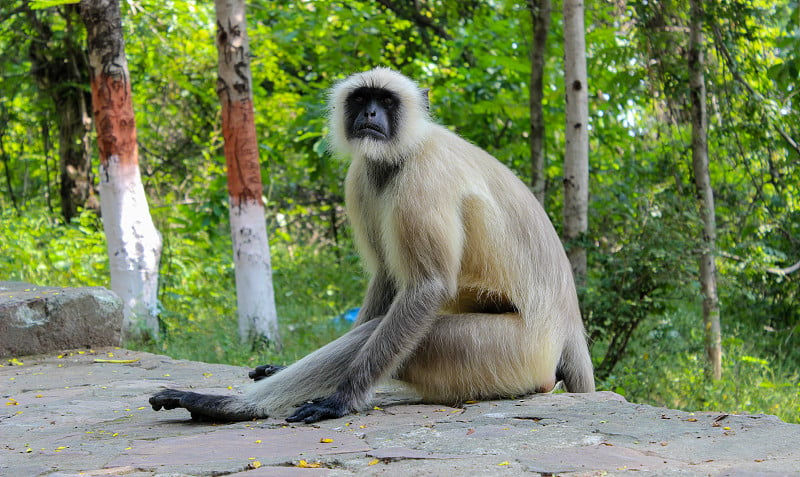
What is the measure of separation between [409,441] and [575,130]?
3.55 m

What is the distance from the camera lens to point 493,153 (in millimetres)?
8180

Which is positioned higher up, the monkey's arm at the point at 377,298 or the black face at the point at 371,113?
the black face at the point at 371,113

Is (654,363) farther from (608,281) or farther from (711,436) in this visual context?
(711,436)

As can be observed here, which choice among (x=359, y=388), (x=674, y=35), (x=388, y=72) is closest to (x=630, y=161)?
(x=674, y=35)

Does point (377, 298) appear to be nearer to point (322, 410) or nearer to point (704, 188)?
point (322, 410)

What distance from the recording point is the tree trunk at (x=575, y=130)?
18.5 ft

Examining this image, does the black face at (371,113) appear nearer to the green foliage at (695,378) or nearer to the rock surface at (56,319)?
the rock surface at (56,319)

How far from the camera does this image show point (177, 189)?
34.2 feet

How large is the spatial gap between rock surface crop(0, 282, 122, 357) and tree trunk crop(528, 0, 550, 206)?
11.3 ft

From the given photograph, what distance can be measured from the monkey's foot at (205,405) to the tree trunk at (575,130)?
3.18m

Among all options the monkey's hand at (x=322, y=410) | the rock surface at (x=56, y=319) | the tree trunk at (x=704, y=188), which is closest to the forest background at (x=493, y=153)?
the tree trunk at (x=704, y=188)

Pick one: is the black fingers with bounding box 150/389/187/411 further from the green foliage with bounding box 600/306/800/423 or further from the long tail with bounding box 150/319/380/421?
the green foliage with bounding box 600/306/800/423

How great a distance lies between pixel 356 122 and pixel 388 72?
29 centimetres

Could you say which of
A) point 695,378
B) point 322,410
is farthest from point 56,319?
point 695,378
